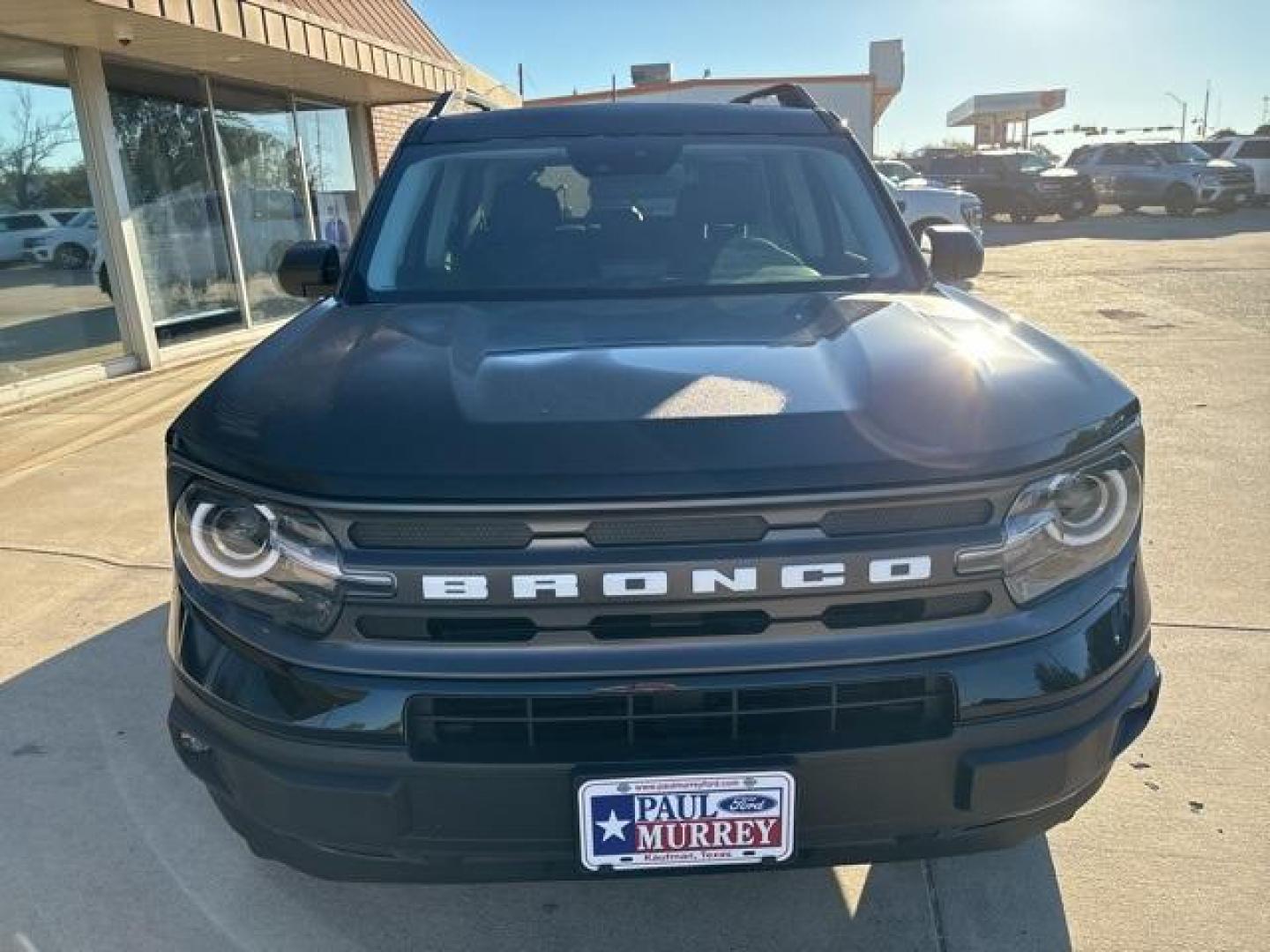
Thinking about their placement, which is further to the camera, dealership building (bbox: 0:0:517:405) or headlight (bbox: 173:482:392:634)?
dealership building (bbox: 0:0:517:405)

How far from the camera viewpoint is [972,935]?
Answer: 2148 mm

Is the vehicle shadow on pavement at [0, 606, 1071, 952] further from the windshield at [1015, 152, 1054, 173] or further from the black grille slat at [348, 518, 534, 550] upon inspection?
the windshield at [1015, 152, 1054, 173]

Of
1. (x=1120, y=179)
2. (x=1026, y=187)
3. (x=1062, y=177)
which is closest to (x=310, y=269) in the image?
(x=1026, y=187)

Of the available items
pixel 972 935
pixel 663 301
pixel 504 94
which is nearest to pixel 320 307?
pixel 663 301

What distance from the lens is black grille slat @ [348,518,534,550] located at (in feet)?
5.27

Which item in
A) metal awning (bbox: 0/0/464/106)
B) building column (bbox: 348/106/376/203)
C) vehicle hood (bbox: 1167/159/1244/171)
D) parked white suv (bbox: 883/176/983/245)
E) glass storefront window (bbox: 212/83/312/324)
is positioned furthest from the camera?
vehicle hood (bbox: 1167/159/1244/171)

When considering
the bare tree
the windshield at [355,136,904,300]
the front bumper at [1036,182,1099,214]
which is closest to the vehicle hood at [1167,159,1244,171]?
the front bumper at [1036,182,1099,214]

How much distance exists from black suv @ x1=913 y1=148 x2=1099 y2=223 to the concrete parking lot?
2280 cm

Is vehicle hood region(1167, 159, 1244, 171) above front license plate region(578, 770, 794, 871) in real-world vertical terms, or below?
above

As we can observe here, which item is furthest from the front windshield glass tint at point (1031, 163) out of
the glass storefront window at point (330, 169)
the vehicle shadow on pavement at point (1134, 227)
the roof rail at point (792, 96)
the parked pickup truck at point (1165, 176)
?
the roof rail at point (792, 96)

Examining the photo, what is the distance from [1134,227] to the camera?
23062 millimetres

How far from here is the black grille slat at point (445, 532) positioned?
63.2 inches

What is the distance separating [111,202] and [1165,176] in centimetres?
2500

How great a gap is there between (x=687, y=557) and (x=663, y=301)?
1122 mm
